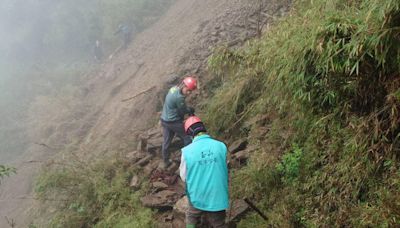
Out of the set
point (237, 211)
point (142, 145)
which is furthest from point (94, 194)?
point (237, 211)

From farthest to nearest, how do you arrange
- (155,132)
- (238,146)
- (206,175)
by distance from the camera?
(155,132) → (238,146) → (206,175)

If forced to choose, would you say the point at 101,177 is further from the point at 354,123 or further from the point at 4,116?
the point at 4,116

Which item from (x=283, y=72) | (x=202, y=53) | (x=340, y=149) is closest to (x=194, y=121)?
(x=283, y=72)

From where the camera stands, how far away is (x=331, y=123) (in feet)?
13.5

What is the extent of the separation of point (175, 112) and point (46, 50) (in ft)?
50.0

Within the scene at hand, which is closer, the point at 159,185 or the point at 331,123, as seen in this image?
the point at 331,123

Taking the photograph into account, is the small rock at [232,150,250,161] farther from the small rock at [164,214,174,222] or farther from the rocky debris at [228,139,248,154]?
the small rock at [164,214,174,222]

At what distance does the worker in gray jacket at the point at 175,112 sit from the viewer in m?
5.98

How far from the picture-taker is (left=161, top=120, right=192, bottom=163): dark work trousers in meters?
6.14

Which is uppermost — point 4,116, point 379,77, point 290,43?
point 290,43

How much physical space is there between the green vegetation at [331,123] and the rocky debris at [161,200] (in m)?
1.01

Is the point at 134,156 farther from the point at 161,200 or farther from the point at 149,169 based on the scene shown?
the point at 161,200

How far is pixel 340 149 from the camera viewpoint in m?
3.97

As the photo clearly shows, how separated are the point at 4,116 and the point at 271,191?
43.2ft
